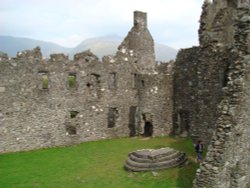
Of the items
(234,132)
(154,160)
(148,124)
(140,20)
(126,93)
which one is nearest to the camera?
(234,132)

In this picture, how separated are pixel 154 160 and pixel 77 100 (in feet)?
40.2

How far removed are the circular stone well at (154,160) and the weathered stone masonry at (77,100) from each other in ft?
33.3

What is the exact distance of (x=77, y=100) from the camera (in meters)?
33.7

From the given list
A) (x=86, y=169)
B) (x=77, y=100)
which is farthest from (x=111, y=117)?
(x=86, y=169)

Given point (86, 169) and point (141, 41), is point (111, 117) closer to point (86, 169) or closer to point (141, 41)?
point (86, 169)

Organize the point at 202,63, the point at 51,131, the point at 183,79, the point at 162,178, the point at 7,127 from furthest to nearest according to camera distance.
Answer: the point at 183,79 → the point at 51,131 → the point at 7,127 → the point at 202,63 → the point at 162,178

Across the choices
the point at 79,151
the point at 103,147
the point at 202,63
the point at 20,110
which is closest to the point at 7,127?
the point at 20,110

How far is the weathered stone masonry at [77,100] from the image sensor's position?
30.6 meters

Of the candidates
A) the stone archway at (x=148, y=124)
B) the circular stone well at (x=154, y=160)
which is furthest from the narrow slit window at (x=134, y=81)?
the circular stone well at (x=154, y=160)

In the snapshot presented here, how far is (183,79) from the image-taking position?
3503 cm

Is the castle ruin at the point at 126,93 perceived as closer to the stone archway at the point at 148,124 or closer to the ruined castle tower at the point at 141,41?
the stone archway at the point at 148,124

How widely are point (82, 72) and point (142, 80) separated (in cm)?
613

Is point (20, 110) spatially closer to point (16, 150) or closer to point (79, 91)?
point (16, 150)

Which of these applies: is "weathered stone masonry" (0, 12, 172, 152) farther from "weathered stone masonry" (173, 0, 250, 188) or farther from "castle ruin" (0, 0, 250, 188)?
"weathered stone masonry" (173, 0, 250, 188)
